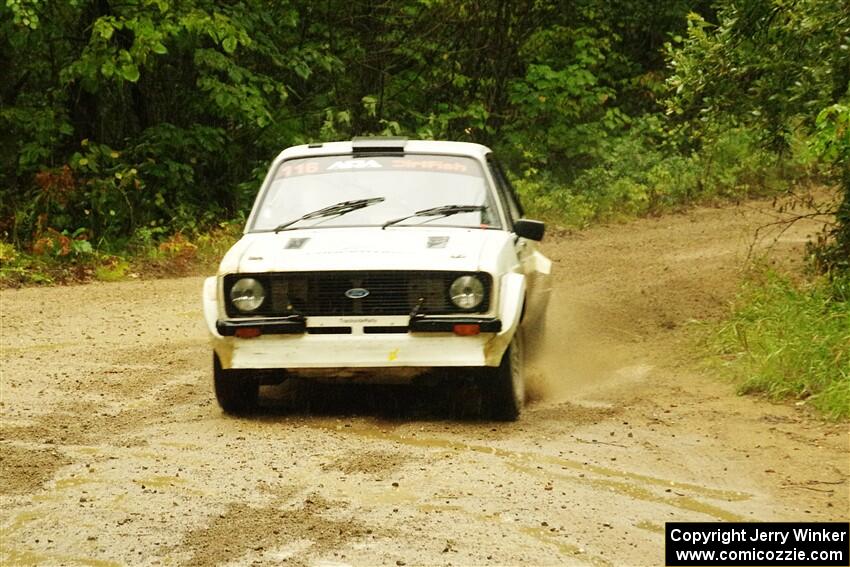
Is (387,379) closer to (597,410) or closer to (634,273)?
(597,410)

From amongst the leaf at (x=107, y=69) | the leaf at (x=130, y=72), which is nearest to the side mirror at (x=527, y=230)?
the leaf at (x=130, y=72)

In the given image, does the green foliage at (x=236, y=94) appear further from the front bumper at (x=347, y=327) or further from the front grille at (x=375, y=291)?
the front grille at (x=375, y=291)

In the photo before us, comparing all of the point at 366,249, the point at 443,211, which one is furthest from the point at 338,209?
the point at 366,249

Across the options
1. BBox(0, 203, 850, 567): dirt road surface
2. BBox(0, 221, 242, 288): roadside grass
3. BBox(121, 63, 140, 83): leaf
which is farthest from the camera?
BBox(121, 63, 140, 83): leaf

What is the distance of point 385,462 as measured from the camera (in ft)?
22.4

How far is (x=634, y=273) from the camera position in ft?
50.8

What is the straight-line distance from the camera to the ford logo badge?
7.63 m

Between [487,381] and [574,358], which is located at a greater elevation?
[487,381]

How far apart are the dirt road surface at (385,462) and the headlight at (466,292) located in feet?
2.47

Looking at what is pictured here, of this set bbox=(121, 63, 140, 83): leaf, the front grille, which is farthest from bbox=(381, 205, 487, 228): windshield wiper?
bbox=(121, 63, 140, 83): leaf

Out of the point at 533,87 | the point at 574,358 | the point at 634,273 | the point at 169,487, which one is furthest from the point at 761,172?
the point at 169,487

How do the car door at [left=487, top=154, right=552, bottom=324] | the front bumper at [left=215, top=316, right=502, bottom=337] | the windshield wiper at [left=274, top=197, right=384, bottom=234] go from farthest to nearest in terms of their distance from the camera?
the car door at [left=487, top=154, right=552, bottom=324] < the windshield wiper at [left=274, top=197, right=384, bottom=234] < the front bumper at [left=215, top=316, right=502, bottom=337]

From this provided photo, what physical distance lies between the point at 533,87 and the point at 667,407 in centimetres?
1504

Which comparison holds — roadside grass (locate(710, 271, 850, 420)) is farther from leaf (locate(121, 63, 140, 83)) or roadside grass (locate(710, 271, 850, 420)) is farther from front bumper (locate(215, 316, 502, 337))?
leaf (locate(121, 63, 140, 83))
